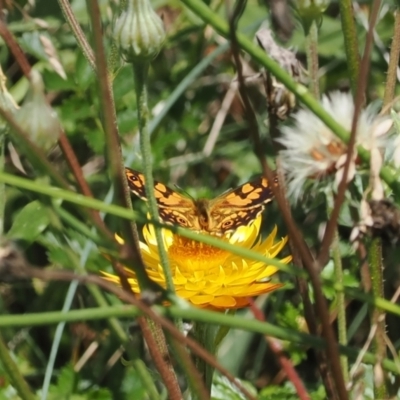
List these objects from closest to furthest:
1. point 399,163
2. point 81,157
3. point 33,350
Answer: point 399,163
point 33,350
point 81,157

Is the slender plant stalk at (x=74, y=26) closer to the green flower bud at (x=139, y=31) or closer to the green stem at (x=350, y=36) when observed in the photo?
the green flower bud at (x=139, y=31)

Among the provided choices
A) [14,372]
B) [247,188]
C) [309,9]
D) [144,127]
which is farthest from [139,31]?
[247,188]

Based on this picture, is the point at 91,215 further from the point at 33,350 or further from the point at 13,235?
the point at 33,350

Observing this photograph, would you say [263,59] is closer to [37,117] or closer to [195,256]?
[37,117]

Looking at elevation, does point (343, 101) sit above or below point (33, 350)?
above

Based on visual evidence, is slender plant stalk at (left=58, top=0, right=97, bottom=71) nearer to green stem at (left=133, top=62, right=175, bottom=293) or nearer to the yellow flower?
green stem at (left=133, top=62, right=175, bottom=293)

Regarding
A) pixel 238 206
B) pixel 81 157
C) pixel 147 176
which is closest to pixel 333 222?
pixel 147 176

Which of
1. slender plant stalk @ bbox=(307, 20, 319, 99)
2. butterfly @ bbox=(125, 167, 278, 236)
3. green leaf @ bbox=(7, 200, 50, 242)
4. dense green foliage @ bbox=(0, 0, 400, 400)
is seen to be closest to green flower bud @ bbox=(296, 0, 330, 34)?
slender plant stalk @ bbox=(307, 20, 319, 99)

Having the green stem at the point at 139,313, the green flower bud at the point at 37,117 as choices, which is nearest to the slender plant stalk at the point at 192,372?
the green stem at the point at 139,313
